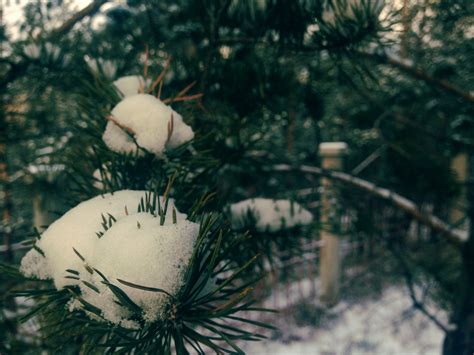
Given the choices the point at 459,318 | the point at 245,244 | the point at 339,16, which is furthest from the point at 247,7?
the point at 459,318

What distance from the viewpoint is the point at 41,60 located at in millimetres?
885

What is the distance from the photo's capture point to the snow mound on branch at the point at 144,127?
550mm

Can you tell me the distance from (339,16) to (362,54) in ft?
Answer: 0.85

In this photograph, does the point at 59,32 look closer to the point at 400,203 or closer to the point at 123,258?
the point at 123,258

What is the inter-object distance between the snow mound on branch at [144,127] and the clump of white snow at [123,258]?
0.15 m

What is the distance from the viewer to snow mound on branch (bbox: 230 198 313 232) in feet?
2.69

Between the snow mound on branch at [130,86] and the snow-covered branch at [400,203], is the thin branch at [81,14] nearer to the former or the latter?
the snow mound on branch at [130,86]

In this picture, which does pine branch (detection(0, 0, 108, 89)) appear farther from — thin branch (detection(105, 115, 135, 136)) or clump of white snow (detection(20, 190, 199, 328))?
clump of white snow (detection(20, 190, 199, 328))

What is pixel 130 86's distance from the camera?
0.65 meters

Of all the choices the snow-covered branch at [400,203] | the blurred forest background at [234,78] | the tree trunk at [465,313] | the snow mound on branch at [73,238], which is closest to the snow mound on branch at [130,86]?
the blurred forest background at [234,78]

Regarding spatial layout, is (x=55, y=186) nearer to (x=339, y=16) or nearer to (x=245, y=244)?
(x=245, y=244)

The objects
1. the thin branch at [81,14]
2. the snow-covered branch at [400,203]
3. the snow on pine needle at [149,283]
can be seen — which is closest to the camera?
the snow on pine needle at [149,283]

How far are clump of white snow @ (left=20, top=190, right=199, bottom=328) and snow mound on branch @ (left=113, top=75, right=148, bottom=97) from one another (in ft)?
0.87

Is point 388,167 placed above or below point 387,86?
below
